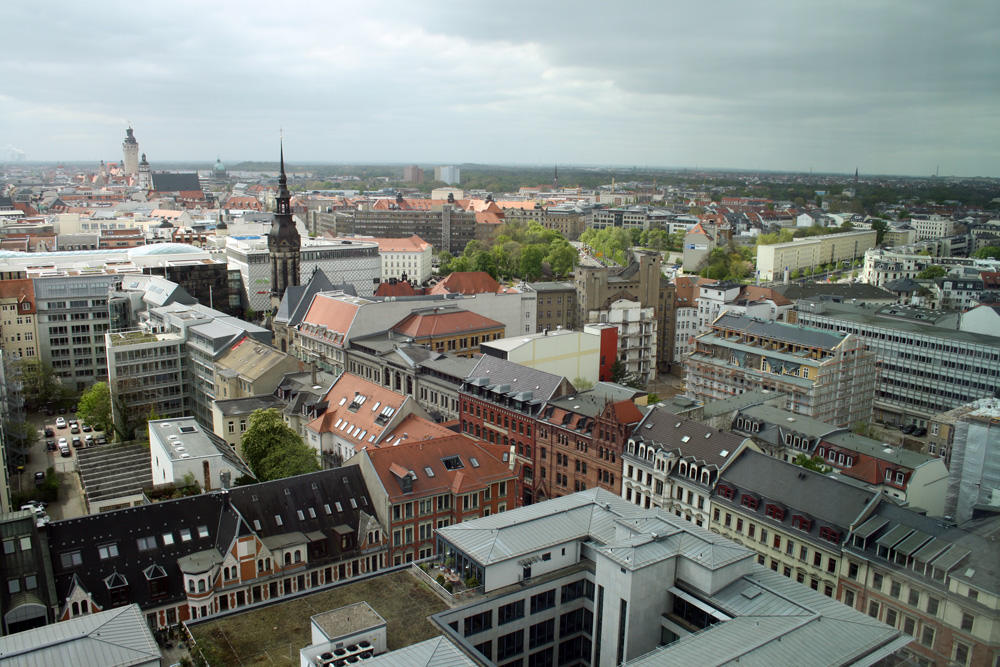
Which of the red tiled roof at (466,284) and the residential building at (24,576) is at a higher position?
the red tiled roof at (466,284)

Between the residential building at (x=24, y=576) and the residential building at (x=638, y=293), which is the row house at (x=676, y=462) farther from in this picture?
the residential building at (x=638, y=293)

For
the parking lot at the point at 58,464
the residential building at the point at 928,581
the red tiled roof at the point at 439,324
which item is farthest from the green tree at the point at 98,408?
the residential building at the point at 928,581

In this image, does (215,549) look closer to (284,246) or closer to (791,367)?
(791,367)

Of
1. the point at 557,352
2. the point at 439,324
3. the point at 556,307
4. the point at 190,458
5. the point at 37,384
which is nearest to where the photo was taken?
the point at 190,458

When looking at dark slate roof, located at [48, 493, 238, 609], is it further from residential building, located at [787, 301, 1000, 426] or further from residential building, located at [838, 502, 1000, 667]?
residential building, located at [787, 301, 1000, 426]

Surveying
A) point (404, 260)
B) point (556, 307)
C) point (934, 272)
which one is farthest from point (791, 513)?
point (404, 260)

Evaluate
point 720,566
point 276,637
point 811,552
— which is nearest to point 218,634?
point 276,637

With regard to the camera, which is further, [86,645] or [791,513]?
[791,513]

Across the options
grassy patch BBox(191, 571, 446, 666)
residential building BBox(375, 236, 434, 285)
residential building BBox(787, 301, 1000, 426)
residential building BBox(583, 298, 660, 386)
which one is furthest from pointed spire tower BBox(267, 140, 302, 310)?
grassy patch BBox(191, 571, 446, 666)
